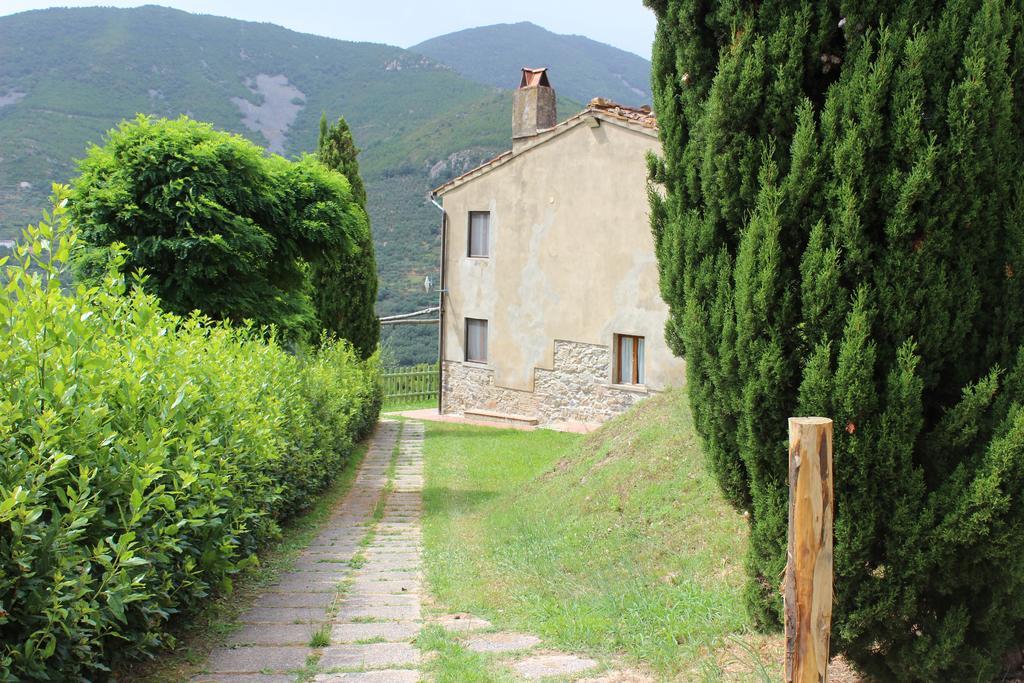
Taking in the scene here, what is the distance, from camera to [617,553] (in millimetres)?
7453

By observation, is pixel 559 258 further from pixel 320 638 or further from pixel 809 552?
pixel 809 552

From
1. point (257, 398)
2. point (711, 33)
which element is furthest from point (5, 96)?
point (711, 33)

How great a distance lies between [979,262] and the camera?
12.7 feet

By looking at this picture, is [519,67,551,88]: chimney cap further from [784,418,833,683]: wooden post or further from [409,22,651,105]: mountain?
[409,22,651,105]: mountain

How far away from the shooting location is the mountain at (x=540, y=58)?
10956 centimetres

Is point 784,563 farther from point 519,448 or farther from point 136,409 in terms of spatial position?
point 519,448

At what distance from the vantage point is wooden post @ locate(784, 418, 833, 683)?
325cm

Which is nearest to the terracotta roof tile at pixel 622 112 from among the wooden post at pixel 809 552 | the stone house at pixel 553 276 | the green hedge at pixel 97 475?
the stone house at pixel 553 276

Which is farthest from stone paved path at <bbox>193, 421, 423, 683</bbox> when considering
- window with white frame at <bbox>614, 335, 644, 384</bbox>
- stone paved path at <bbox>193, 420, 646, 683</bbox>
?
window with white frame at <bbox>614, 335, 644, 384</bbox>

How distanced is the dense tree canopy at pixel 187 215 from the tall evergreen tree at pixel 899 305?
10219 millimetres

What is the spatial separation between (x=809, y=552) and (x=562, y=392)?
62.7ft

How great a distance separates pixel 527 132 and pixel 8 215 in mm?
18699

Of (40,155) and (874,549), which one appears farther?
(40,155)

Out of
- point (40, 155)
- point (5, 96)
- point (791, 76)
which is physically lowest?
point (791, 76)
